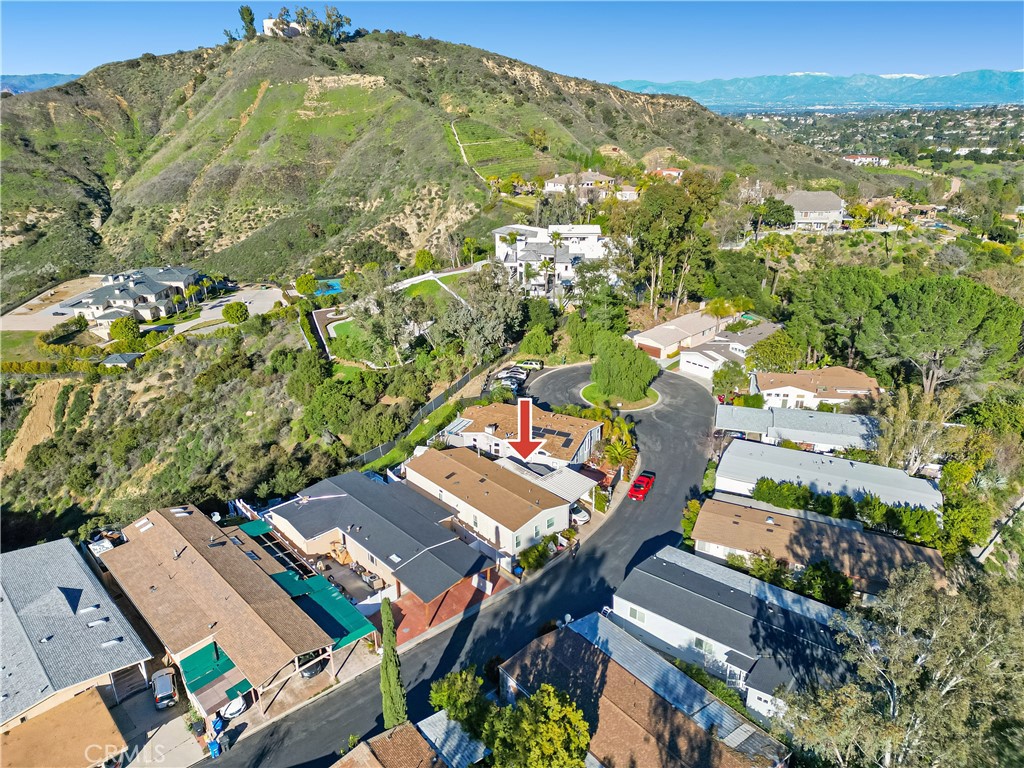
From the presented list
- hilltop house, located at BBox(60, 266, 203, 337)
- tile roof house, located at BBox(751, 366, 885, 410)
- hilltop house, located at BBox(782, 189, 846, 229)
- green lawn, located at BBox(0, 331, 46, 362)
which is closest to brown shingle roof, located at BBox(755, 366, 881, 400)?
tile roof house, located at BBox(751, 366, 885, 410)

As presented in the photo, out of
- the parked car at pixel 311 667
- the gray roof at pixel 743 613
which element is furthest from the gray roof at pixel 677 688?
the parked car at pixel 311 667

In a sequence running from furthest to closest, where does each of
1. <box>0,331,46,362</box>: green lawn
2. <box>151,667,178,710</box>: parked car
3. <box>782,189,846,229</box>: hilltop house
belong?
<box>782,189,846,229</box>: hilltop house → <box>0,331,46,362</box>: green lawn → <box>151,667,178,710</box>: parked car

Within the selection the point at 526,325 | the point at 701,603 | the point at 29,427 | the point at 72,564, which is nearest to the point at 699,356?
the point at 526,325

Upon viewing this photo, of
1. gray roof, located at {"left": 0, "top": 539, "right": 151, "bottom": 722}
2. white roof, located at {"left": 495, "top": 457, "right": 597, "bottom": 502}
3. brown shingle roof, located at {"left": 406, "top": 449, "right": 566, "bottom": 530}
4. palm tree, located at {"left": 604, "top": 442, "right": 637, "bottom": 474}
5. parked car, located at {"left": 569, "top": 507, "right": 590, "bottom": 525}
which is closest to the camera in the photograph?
gray roof, located at {"left": 0, "top": 539, "right": 151, "bottom": 722}

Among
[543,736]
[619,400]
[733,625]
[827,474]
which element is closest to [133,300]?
[619,400]

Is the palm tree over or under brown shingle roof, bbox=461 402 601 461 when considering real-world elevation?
under

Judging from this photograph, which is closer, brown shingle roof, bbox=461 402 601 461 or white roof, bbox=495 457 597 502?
white roof, bbox=495 457 597 502

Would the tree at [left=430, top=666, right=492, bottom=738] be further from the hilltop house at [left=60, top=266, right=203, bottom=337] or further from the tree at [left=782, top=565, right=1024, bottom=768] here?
the hilltop house at [left=60, top=266, right=203, bottom=337]
